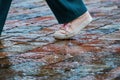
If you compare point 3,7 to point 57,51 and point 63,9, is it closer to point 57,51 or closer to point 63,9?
point 63,9

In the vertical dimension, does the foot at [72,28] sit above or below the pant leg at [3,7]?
below

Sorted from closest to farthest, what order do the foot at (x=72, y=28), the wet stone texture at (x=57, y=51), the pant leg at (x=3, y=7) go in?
the wet stone texture at (x=57, y=51) < the pant leg at (x=3, y=7) < the foot at (x=72, y=28)

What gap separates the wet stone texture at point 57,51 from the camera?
2674mm

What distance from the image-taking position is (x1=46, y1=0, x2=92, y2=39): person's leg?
3.73 metres

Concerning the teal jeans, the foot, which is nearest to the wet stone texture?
the foot

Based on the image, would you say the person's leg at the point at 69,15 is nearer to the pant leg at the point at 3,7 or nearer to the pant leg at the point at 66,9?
the pant leg at the point at 66,9

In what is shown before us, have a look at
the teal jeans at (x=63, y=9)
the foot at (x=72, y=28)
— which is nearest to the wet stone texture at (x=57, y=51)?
the foot at (x=72, y=28)

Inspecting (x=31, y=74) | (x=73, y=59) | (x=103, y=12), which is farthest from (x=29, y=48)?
(x=103, y=12)

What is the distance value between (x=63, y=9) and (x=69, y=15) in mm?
72

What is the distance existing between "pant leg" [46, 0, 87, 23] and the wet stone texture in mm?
194

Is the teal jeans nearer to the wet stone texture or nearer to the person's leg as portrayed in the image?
the person's leg

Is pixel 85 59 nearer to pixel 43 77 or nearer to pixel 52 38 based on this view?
pixel 43 77

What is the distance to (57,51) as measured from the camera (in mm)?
3346

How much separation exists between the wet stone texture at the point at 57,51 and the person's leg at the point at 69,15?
72 mm
